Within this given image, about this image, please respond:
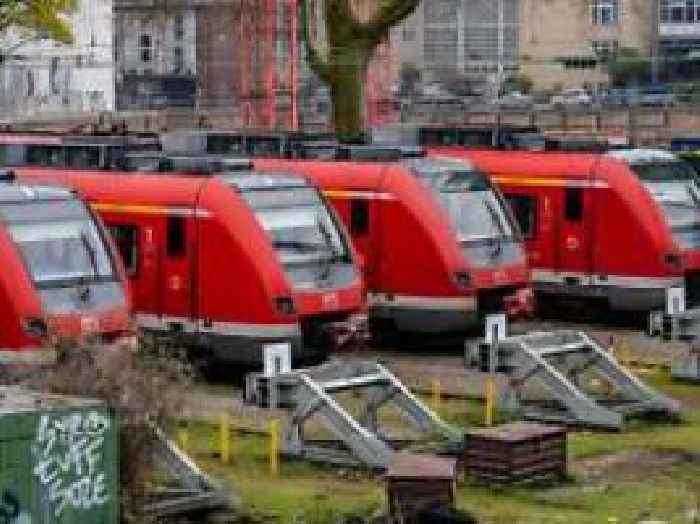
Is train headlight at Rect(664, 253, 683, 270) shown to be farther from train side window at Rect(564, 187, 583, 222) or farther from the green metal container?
the green metal container

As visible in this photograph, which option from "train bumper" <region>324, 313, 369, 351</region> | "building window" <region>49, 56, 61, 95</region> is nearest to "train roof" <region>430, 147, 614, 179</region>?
"train bumper" <region>324, 313, 369, 351</region>

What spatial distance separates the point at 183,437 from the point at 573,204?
36.3 feet

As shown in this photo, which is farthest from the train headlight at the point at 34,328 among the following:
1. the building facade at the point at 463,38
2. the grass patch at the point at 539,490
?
the building facade at the point at 463,38

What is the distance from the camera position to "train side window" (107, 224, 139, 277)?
24.5 metres

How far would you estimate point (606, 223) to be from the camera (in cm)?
2905

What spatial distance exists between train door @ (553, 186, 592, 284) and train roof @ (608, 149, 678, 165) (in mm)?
746

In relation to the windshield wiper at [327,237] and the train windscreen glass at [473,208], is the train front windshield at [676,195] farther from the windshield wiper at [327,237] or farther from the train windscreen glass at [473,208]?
the windshield wiper at [327,237]

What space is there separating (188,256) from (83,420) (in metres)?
9.76

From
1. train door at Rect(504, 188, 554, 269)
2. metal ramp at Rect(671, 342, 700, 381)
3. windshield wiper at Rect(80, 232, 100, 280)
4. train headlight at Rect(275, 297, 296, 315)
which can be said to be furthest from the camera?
train door at Rect(504, 188, 554, 269)

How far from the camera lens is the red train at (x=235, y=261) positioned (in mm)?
23297

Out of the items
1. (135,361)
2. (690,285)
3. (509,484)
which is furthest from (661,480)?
(690,285)

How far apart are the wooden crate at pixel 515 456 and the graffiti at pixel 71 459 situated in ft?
15.4

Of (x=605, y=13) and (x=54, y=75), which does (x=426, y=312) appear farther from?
(x=605, y=13)

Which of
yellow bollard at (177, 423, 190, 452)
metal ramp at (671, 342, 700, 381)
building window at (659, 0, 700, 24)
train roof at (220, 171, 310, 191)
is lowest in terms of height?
metal ramp at (671, 342, 700, 381)
